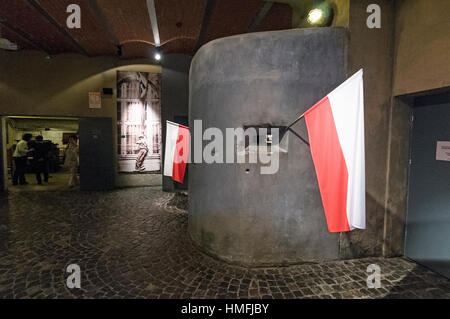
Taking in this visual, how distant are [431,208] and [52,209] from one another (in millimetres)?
9411

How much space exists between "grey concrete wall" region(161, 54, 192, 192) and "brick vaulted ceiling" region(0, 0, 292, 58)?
1.51ft

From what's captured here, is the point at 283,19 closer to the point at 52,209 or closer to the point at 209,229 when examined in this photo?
the point at 209,229

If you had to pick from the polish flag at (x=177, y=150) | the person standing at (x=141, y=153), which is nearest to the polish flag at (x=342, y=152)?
the polish flag at (x=177, y=150)

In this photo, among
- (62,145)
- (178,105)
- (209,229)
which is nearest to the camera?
(209,229)

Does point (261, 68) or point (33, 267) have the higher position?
point (261, 68)

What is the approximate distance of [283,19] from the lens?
21.1ft

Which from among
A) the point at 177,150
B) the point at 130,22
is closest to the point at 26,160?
the point at 130,22

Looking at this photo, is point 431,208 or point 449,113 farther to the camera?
point 431,208

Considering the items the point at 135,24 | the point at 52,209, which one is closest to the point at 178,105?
the point at 135,24

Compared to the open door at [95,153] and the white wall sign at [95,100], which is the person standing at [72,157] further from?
the white wall sign at [95,100]

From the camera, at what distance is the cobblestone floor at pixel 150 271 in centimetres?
314

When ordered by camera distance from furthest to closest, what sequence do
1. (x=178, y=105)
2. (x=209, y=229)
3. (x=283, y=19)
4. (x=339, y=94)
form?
1. (x=178, y=105)
2. (x=283, y=19)
3. (x=209, y=229)
4. (x=339, y=94)

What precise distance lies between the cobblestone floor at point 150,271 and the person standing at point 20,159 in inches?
202

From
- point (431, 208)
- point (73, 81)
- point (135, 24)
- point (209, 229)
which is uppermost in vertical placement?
point (135, 24)
